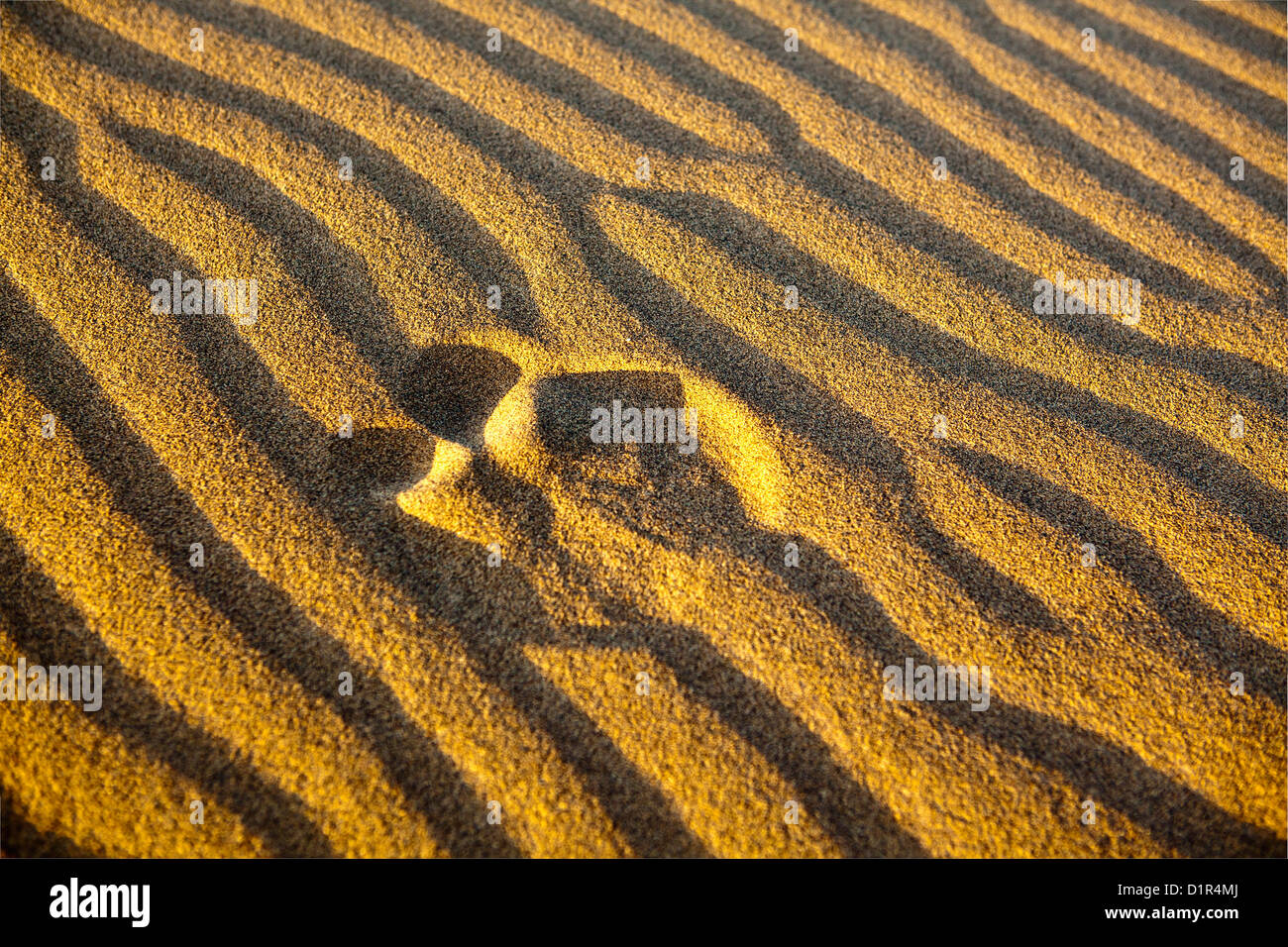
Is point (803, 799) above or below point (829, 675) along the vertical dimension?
below

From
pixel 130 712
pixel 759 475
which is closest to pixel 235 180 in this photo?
pixel 130 712

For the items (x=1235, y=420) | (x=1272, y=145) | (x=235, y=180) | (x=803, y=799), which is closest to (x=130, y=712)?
(x=803, y=799)

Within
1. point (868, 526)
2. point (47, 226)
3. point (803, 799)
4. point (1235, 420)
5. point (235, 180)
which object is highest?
point (235, 180)

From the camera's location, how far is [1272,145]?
229 centimetres

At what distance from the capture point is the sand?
53.9 inches

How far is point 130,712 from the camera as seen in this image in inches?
54.7

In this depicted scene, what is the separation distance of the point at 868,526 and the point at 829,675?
31cm

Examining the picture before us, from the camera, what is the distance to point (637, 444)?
1707mm

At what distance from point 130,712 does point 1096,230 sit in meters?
2.20

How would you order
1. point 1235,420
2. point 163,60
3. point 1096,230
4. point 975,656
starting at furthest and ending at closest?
point 163,60 < point 1096,230 < point 1235,420 < point 975,656

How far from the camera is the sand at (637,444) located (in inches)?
53.9

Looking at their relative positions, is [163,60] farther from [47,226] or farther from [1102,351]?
[1102,351]

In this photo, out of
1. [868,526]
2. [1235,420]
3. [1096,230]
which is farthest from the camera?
[1096,230]

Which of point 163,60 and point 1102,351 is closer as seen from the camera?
point 1102,351
